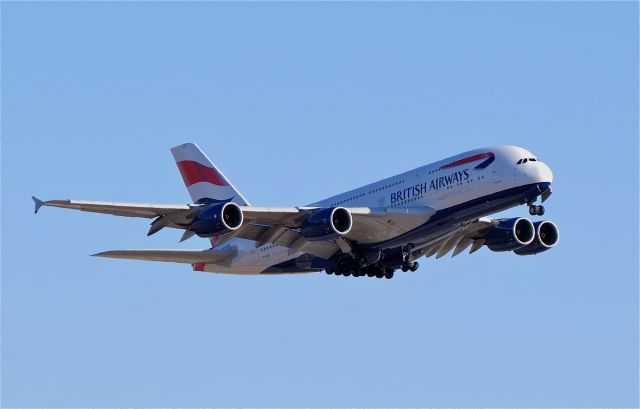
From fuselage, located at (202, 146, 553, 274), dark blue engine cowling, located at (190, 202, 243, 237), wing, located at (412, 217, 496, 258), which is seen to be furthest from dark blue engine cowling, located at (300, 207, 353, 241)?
wing, located at (412, 217, 496, 258)

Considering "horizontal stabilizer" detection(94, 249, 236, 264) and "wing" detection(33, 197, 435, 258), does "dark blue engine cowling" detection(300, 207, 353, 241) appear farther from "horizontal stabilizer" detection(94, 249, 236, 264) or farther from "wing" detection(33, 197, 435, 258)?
"horizontal stabilizer" detection(94, 249, 236, 264)

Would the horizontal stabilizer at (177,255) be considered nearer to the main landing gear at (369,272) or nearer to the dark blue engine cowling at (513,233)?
the main landing gear at (369,272)

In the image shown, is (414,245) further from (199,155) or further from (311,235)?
(199,155)

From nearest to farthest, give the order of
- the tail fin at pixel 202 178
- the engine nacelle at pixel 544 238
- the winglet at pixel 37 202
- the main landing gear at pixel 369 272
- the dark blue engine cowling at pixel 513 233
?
the winglet at pixel 37 202 < the main landing gear at pixel 369 272 < the dark blue engine cowling at pixel 513 233 < the engine nacelle at pixel 544 238 < the tail fin at pixel 202 178

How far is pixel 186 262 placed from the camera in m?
58.6

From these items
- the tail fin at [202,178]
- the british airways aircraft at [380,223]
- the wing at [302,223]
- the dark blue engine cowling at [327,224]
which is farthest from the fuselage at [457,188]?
the tail fin at [202,178]

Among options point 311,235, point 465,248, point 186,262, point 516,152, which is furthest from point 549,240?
point 186,262

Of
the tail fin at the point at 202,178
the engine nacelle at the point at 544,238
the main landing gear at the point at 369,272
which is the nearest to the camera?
the main landing gear at the point at 369,272

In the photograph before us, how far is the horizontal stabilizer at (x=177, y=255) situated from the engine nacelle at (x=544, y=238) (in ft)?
43.2

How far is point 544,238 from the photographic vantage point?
5831 centimetres

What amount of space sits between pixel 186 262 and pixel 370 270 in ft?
27.8

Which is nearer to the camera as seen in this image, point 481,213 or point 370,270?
point 481,213

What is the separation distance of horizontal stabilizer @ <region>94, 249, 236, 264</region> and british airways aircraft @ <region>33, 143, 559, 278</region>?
0.15 ft

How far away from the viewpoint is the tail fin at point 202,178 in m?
62.8
